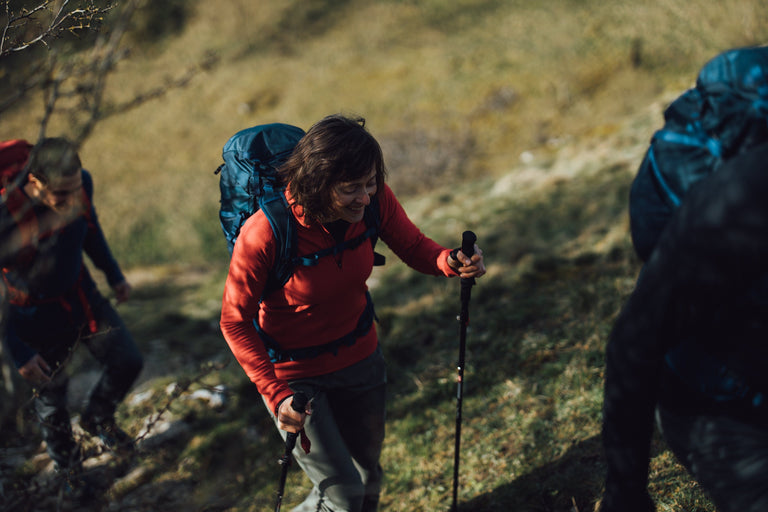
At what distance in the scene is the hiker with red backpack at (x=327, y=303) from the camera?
93.4 inches

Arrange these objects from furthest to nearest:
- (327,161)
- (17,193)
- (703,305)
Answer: (17,193), (327,161), (703,305)

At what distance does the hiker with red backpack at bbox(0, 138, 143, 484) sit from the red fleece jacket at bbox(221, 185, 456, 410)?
1.19 meters

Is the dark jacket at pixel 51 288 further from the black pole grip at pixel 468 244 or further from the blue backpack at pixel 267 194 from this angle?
the black pole grip at pixel 468 244

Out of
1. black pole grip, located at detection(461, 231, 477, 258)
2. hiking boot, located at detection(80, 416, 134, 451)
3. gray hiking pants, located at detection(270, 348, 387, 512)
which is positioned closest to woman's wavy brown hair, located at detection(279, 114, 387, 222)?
black pole grip, located at detection(461, 231, 477, 258)

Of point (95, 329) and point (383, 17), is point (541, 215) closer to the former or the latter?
point (95, 329)

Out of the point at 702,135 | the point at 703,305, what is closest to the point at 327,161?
the point at 702,135

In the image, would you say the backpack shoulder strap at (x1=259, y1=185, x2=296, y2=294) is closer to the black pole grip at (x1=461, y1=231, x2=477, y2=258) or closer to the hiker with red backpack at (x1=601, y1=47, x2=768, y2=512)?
the black pole grip at (x1=461, y1=231, x2=477, y2=258)

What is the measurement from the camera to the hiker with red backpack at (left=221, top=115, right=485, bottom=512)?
2373mm

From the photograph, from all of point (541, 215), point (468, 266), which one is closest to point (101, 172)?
point (541, 215)

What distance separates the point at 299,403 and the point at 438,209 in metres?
8.94

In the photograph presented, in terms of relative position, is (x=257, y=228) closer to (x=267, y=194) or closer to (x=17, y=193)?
(x=267, y=194)

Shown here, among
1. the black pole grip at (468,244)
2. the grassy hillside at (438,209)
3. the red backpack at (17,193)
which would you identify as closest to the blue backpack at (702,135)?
the black pole grip at (468,244)

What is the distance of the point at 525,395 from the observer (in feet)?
14.0

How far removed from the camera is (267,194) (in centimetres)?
252
